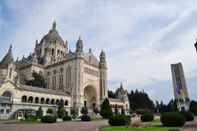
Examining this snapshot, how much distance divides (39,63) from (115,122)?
74592mm

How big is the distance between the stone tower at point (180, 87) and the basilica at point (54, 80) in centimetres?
2963

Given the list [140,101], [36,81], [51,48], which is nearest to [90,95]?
[36,81]

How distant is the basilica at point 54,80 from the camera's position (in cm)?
5884

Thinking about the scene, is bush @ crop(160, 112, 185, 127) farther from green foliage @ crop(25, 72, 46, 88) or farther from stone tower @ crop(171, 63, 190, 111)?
green foliage @ crop(25, 72, 46, 88)

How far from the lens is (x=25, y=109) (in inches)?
2357

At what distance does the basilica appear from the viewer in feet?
193

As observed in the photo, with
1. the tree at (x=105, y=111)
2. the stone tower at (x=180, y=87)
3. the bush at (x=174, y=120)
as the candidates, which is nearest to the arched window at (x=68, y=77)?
the tree at (x=105, y=111)

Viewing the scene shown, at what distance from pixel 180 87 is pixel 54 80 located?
4784 cm

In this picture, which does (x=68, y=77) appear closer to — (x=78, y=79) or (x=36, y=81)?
(x=78, y=79)

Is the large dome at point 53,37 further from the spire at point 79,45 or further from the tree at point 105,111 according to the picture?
the tree at point 105,111

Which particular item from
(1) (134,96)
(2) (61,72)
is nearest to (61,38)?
(2) (61,72)

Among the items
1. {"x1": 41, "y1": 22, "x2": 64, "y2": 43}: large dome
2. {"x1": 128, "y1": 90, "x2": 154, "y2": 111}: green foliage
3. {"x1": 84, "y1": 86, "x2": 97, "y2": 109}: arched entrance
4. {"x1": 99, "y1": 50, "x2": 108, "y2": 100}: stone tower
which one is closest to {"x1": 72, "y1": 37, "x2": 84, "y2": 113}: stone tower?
{"x1": 84, "y1": 86, "x2": 97, "y2": 109}: arched entrance

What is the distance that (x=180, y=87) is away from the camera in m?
69.6

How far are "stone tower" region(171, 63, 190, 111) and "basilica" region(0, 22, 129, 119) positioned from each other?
97.2ft
